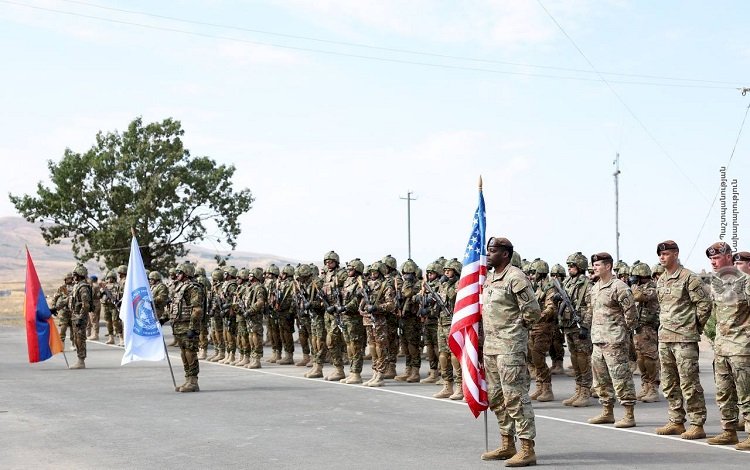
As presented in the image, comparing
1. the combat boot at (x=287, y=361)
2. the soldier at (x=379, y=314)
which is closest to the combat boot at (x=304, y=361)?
the combat boot at (x=287, y=361)

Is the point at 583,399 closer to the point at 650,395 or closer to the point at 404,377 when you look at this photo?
the point at 650,395

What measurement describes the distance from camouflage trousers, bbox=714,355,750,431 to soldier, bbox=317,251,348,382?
7.55m

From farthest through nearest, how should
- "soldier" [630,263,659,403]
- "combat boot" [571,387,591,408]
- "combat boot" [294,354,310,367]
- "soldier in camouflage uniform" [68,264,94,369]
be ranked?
1. "combat boot" [294,354,310,367]
2. "soldier in camouflage uniform" [68,264,94,369]
3. "soldier" [630,263,659,403]
4. "combat boot" [571,387,591,408]

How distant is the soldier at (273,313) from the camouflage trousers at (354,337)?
12.5ft

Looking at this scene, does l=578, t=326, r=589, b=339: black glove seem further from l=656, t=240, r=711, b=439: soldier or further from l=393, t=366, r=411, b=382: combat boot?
l=393, t=366, r=411, b=382: combat boot

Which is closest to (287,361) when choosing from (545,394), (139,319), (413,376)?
(413,376)

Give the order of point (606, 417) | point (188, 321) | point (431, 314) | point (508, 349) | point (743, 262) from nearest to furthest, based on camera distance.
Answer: point (508, 349), point (743, 262), point (606, 417), point (188, 321), point (431, 314)

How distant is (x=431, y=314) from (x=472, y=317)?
6.17m

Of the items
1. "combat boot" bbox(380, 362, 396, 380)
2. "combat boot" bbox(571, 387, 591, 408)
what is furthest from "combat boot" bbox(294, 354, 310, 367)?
"combat boot" bbox(571, 387, 591, 408)

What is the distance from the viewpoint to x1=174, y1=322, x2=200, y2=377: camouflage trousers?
14.2m

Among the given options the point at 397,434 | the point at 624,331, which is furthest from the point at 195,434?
the point at 624,331

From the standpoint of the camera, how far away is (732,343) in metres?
9.05

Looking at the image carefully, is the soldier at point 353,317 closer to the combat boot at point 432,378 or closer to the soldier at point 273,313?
the combat boot at point 432,378

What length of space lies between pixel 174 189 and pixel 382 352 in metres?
26.6
